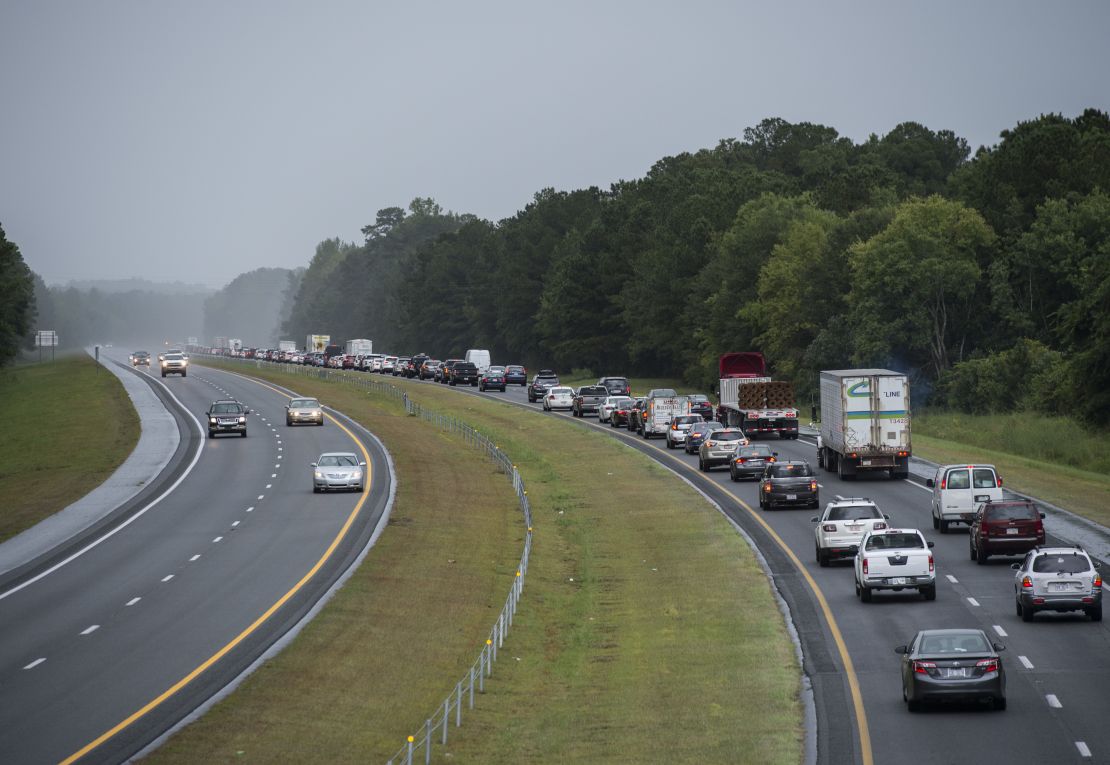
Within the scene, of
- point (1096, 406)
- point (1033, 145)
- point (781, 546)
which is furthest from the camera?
point (1033, 145)

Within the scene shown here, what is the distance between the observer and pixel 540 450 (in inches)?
3031

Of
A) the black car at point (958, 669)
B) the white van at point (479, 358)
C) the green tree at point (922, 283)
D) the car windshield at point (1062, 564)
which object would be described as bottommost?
the black car at point (958, 669)

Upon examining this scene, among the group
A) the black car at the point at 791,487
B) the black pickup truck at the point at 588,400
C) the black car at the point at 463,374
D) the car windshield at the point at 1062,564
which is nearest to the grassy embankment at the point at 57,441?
the black car at the point at 791,487

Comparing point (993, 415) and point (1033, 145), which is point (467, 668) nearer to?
point (993, 415)

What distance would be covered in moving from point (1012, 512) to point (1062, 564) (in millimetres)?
7891

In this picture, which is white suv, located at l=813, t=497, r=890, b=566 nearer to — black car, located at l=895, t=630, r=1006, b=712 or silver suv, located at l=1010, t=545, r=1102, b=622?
silver suv, located at l=1010, t=545, r=1102, b=622

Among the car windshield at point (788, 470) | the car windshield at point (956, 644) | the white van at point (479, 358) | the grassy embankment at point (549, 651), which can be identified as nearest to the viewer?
the grassy embankment at point (549, 651)

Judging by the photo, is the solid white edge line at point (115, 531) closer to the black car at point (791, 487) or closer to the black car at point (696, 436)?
the black car at point (791, 487)

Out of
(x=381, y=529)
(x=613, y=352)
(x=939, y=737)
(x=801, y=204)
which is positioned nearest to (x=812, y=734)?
(x=939, y=737)

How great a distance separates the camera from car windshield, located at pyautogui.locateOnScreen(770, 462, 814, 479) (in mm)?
49812

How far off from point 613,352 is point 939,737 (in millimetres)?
131291

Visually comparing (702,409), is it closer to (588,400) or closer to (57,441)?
(588,400)

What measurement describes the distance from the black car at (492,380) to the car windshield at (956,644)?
97.2 meters

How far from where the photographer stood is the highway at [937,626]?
21609 mm
